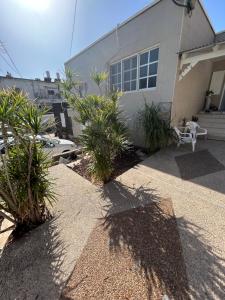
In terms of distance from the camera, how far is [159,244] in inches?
75.3

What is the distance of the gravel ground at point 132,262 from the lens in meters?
1.47

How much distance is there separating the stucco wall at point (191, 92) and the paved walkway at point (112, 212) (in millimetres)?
2603

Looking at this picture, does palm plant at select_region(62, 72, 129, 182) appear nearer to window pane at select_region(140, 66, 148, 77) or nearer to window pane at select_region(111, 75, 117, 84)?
window pane at select_region(140, 66, 148, 77)

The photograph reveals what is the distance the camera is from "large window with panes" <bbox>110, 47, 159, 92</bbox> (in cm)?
551

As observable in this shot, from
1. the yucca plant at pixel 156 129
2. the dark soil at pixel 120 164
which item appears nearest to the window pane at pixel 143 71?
the yucca plant at pixel 156 129

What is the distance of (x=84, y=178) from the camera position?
4.01m

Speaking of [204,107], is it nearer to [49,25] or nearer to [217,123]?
[217,123]

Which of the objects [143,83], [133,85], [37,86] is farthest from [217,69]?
[37,86]

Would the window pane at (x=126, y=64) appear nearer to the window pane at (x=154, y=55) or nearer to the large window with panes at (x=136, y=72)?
the large window with panes at (x=136, y=72)

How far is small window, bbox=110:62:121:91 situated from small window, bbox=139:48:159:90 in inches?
54.9

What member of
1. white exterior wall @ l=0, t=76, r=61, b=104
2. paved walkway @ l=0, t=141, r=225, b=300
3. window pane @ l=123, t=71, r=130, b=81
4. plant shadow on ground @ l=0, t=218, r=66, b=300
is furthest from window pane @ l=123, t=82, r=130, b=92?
white exterior wall @ l=0, t=76, r=61, b=104

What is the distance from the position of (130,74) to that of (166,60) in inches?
72.6

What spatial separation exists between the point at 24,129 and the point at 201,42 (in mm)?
6855

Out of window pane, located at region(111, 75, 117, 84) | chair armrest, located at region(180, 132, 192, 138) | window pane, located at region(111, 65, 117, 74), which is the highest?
window pane, located at region(111, 65, 117, 74)
